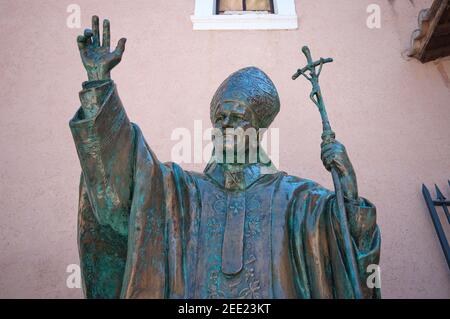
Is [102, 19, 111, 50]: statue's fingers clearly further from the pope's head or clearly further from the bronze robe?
the pope's head

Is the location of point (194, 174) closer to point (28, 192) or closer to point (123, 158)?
point (123, 158)

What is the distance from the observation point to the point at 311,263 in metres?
2.07

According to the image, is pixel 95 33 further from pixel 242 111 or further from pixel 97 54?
pixel 242 111

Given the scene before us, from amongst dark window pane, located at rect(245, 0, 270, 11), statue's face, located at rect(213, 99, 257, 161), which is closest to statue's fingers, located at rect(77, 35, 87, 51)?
statue's face, located at rect(213, 99, 257, 161)

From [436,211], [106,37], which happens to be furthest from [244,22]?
[106,37]

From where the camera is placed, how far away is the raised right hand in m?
2.00

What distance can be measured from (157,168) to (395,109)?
2957 mm

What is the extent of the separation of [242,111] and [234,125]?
0.08 meters

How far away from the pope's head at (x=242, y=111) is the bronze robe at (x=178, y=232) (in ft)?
0.91

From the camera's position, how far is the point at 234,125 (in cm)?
240

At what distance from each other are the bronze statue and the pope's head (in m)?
0.24

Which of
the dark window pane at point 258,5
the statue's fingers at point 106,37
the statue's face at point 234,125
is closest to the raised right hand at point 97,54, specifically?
the statue's fingers at point 106,37

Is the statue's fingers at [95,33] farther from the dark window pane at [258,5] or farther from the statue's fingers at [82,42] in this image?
the dark window pane at [258,5]

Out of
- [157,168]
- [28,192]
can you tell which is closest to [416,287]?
[157,168]
